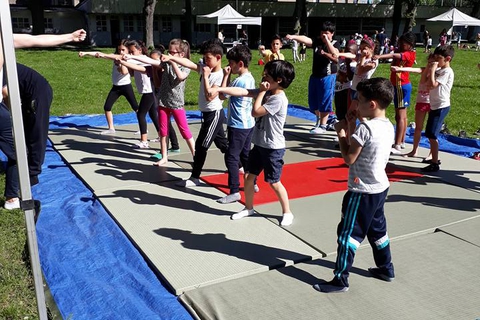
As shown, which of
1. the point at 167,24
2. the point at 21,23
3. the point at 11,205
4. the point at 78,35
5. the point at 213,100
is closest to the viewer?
the point at 78,35

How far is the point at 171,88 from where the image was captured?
6.30 meters

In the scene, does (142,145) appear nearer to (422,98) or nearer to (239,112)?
(239,112)

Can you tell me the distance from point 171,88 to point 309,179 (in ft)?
7.23

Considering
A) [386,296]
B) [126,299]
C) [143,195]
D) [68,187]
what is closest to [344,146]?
[386,296]

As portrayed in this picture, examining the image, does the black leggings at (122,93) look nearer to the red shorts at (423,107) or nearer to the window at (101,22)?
the red shorts at (423,107)

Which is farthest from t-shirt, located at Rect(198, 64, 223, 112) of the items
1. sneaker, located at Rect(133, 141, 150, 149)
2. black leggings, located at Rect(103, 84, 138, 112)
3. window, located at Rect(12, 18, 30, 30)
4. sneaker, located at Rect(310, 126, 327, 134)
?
window, located at Rect(12, 18, 30, 30)

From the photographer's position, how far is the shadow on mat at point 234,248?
3939 millimetres

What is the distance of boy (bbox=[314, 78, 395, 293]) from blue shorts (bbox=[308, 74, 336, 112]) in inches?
196

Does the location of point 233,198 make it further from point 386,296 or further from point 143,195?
point 386,296

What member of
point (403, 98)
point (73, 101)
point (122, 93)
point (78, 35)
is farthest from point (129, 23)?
point (78, 35)

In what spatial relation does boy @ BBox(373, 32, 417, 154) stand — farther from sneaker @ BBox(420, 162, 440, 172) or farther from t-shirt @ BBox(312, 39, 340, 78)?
t-shirt @ BBox(312, 39, 340, 78)

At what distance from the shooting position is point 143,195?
5480 mm

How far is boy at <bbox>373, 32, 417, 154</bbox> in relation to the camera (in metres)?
6.68

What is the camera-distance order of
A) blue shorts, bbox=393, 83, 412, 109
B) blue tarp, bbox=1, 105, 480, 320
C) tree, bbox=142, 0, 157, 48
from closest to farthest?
blue tarp, bbox=1, 105, 480, 320, blue shorts, bbox=393, 83, 412, 109, tree, bbox=142, 0, 157, 48
